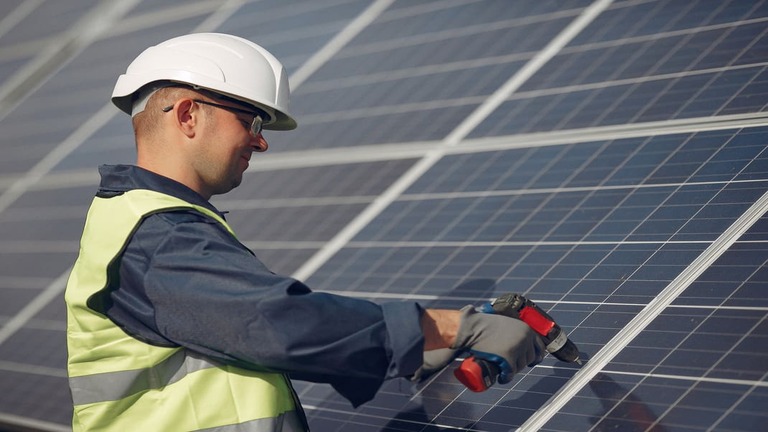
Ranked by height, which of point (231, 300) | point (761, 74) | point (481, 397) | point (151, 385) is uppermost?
point (761, 74)

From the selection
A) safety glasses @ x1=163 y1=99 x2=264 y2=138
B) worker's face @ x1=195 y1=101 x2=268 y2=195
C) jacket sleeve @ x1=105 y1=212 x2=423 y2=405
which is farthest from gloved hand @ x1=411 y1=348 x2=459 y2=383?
safety glasses @ x1=163 y1=99 x2=264 y2=138

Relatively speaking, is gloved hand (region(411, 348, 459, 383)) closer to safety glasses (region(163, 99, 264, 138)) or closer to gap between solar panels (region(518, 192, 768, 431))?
gap between solar panels (region(518, 192, 768, 431))

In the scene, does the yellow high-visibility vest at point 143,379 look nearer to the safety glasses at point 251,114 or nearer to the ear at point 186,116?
the ear at point 186,116

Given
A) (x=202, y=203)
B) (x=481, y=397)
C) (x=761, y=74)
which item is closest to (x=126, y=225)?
(x=202, y=203)

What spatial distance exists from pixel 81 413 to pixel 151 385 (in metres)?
0.32

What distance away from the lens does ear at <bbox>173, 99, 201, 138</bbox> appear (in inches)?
170

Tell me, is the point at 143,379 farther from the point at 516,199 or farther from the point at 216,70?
the point at 516,199

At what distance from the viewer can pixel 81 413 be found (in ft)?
13.8

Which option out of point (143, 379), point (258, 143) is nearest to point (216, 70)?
point (258, 143)

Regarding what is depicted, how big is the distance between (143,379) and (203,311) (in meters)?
0.44

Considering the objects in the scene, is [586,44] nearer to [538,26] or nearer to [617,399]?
[538,26]

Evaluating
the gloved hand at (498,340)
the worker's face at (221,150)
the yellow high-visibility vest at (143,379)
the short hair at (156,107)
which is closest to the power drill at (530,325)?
the gloved hand at (498,340)

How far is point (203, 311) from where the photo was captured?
3830 mm

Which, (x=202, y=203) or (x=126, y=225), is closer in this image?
(x=126, y=225)
